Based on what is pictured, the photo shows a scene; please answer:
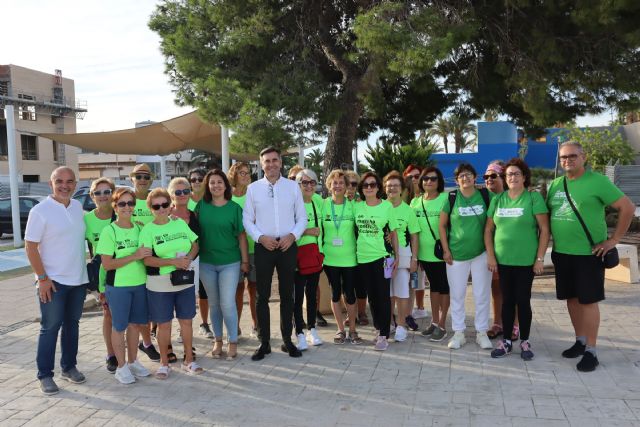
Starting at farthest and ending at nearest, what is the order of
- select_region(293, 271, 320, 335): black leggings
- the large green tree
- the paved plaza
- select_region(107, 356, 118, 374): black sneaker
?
1. the large green tree
2. select_region(293, 271, 320, 335): black leggings
3. select_region(107, 356, 118, 374): black sneaker
4. the paved plaza

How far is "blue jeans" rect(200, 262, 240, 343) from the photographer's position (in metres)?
4.81

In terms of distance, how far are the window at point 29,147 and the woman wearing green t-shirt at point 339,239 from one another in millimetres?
47151

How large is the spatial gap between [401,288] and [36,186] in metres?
27.0

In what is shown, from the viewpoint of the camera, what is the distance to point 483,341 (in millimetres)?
5004

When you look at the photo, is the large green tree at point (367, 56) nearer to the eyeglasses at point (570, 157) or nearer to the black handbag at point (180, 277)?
the eyeglasses at point (570, 157)

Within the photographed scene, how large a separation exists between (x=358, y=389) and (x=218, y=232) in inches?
71.2

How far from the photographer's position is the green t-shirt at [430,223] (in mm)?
5254

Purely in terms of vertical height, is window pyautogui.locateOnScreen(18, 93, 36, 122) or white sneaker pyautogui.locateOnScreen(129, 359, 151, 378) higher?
window pyautogui.locateOnScreen(18, 93, 36, 122)

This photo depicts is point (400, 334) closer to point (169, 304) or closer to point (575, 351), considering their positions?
point (575, 351)

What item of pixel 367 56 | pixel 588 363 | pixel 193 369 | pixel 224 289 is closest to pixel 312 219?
pixel 224 289

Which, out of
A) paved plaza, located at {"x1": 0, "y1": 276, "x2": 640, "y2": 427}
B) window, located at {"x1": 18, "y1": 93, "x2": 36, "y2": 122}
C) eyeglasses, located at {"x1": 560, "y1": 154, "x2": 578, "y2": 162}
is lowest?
paved plaza, located at {"x1": 0, "y1": 276, "x2": 640, "y2": 427}

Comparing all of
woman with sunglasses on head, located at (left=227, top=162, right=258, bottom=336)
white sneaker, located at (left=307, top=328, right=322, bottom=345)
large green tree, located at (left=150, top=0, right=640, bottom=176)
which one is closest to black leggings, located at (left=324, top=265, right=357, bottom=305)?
white sneaker, located at (left=307, top=328, right=322, bottom=345)

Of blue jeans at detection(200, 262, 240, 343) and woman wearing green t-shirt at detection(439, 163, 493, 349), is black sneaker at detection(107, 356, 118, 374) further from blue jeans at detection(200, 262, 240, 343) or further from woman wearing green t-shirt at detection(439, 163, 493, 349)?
woman wearing green t-shirt at detection(439, 163, 493, 349)

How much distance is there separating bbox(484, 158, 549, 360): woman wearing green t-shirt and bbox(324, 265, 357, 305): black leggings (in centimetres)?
129
